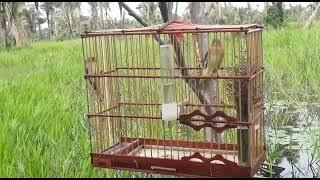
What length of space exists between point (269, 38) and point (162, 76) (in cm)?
535

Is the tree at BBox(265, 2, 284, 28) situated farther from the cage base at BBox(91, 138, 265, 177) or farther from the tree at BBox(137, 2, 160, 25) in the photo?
the cage base at BBox(91, 138, 265, 177)

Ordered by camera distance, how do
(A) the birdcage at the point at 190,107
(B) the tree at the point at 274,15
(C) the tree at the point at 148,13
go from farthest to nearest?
(B) the tree at the point at 274,15 < (C) the tree at the point at 148,13 < (A) the birdcage at the point at 190,107

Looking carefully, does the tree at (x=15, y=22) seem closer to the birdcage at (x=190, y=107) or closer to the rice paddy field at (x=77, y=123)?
the rice paddy field at (x=77, y=123)

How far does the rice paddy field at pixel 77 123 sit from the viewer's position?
8.18ft

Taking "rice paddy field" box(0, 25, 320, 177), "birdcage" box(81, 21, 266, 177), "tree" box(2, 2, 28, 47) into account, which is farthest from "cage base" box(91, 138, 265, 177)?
"tree" box(2, 2, 28, 47)

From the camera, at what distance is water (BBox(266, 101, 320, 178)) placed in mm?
2920

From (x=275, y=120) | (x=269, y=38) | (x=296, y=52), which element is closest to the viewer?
(x=275, y=120)

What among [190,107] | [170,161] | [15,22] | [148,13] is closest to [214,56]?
[170,161]

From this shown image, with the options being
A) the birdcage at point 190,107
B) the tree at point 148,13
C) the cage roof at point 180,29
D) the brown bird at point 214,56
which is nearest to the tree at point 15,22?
the tree at point 148,13

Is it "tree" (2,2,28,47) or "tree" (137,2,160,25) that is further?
"tree" (2,2,28,47)

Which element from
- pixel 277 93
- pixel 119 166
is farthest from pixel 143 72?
A: pixel 277 93

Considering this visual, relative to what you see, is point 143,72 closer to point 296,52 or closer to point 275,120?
point 275,120

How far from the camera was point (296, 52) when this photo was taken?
5.46m

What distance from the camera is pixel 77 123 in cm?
338
